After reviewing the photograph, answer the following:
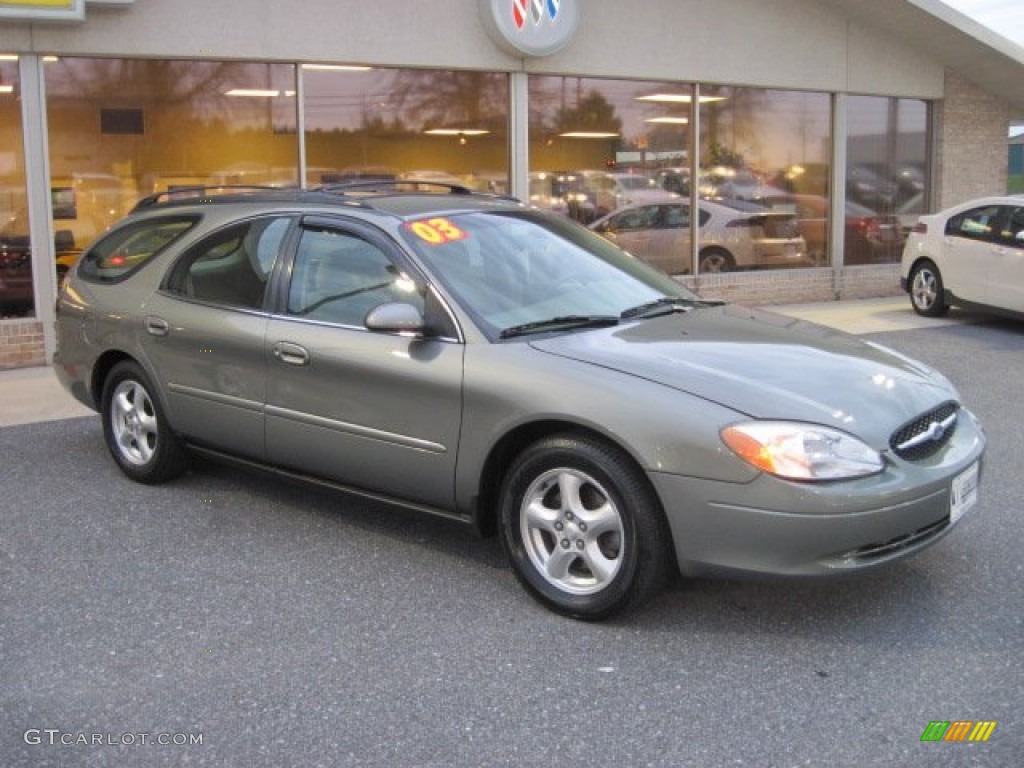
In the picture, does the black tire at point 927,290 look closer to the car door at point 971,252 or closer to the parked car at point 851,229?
the car door at point 971,252

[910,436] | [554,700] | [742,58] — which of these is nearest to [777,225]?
[742,58]

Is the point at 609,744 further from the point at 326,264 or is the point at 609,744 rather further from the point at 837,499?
the point at 326,264

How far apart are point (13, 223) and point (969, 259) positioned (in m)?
9.78

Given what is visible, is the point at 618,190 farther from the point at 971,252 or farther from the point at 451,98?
the point at 971,252

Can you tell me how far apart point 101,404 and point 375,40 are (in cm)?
624

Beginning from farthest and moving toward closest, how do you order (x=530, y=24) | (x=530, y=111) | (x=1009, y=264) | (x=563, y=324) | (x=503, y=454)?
1. (x=530, y=111)
2. (x=530, y=24)
3. (x=1009, y=264)
4. (x=563, y=324)
5. (x=503, y=454)

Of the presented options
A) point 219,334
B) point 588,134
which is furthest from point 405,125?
point 219,334

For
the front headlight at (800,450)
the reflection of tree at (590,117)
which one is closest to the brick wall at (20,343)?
the reflection of tree at (590,117)

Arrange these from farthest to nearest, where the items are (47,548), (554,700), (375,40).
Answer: (375,40), (47,548), (554,700)

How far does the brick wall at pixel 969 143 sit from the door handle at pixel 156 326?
1319cm

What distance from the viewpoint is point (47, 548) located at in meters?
4.91

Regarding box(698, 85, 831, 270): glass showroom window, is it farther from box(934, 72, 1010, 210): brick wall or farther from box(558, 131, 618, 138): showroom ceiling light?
box(934, 72, 1010, 210): brick wall

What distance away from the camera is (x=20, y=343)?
32.4 ft

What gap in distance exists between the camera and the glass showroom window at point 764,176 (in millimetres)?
13836
